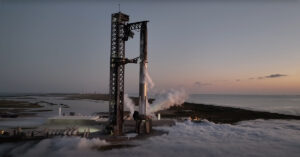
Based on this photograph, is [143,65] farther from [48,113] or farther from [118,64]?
[48,113]

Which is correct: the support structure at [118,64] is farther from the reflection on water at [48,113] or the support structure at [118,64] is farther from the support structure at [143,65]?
the reflection on water at [48,113]

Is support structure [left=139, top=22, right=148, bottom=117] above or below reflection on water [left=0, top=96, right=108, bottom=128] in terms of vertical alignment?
above

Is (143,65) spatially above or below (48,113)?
above

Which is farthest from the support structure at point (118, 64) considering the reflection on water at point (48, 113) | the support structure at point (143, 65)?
the reflection on water at point (48, 113)

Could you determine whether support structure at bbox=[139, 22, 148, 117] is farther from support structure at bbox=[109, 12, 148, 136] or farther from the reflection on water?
the reflection on water

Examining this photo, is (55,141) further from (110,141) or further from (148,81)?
(148,81)

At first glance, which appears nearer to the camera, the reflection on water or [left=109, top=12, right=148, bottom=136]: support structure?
[left=109, top=12, right=148, bottom=136]: support structure

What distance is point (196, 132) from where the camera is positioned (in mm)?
28172

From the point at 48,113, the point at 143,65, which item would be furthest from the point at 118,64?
the point at 48,113

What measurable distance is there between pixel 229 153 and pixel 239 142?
179 inches

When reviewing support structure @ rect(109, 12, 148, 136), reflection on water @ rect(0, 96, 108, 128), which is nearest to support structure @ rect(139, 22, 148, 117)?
support structure @ rect(109, 12, 148, 136)

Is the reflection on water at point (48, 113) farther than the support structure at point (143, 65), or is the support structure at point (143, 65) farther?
the reflection on water at point (48, 113)

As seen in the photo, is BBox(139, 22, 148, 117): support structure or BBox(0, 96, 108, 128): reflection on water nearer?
BBox(139, 22, 148, 117): support structure

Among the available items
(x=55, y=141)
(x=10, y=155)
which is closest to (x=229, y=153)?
(x=55, y=141)
